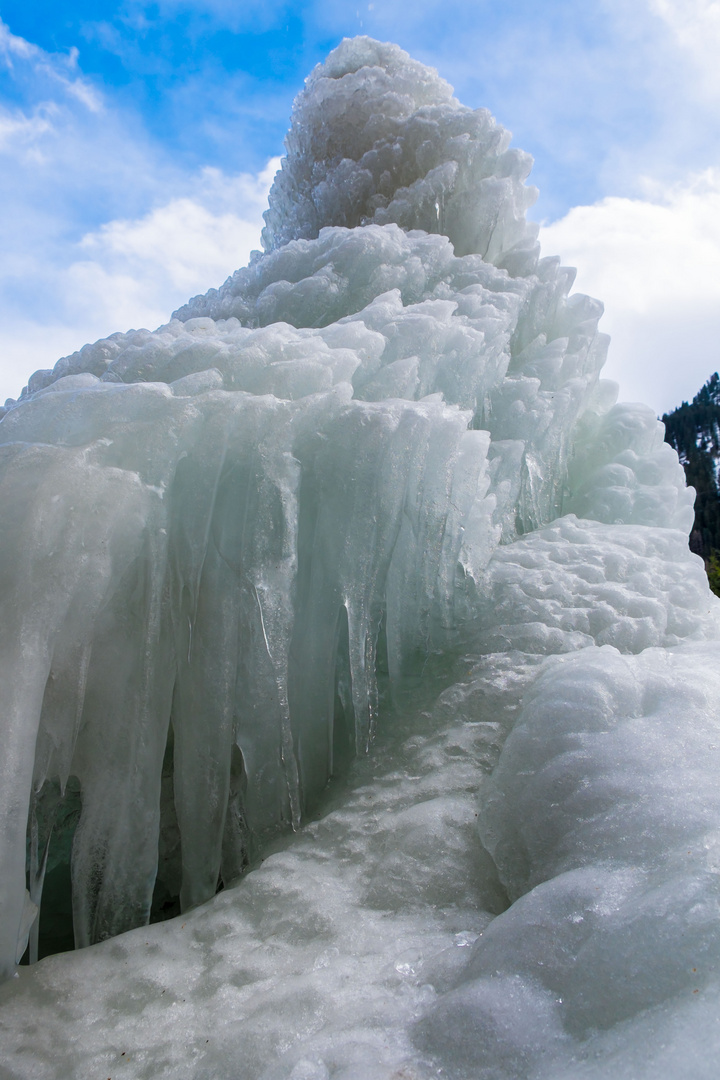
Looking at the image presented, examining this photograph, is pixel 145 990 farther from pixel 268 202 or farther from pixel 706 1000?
pixel 268 202

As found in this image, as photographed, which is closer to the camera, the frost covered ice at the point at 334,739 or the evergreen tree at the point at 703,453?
the frost covered ice at the point at 334,739

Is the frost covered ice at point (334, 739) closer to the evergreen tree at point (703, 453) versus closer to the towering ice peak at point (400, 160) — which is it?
the towering ice peak at point (400, 160)

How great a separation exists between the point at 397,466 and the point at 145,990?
1536 millimetres

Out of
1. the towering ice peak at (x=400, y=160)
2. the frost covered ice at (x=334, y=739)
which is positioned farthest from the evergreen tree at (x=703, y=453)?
the frost covered ice at (x=334, y=739)

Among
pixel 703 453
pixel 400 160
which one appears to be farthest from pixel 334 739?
pixel 703 453

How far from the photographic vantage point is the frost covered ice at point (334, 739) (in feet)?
4.24

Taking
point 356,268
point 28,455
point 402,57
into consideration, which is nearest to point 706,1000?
point 28,455

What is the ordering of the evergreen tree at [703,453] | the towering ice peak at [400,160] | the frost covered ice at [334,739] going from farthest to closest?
the evergreen tree at [703,453]
the towering ice peak at [400,160]
the frost covered ice at [334,739]

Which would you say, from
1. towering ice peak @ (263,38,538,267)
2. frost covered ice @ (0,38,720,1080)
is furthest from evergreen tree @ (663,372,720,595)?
frost covered ice @ (0,38,720,1080)

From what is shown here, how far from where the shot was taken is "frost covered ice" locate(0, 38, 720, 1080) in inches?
50.9

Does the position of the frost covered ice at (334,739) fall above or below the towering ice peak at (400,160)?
below

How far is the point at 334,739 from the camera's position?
241 cm

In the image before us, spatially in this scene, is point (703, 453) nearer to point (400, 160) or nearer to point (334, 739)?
point (400, 160)

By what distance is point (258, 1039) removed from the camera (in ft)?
4.36
